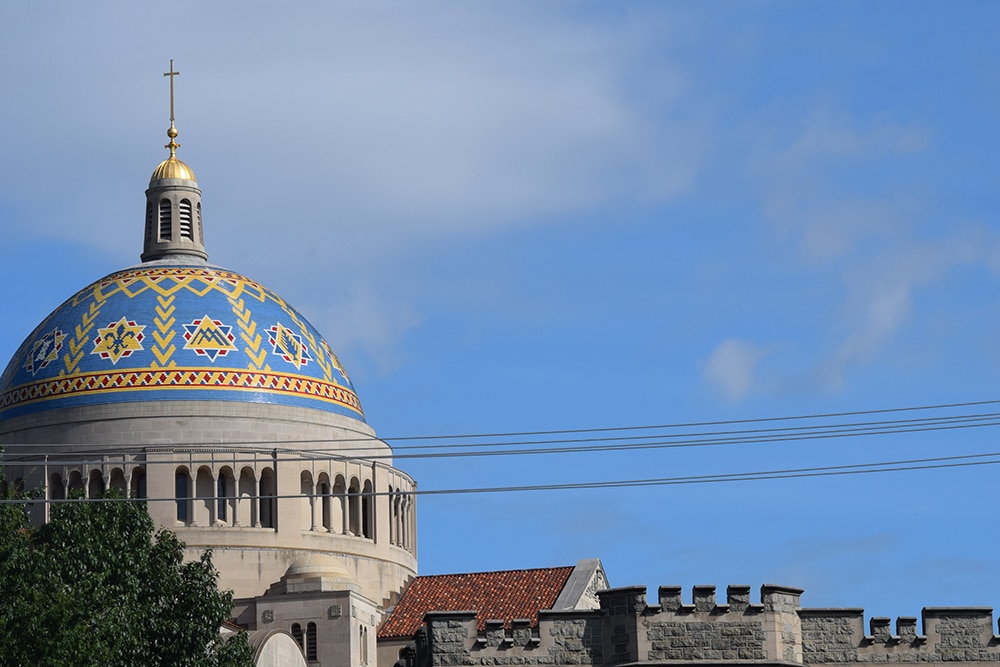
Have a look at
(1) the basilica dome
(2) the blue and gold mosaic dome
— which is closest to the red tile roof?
(1) the basilica dome

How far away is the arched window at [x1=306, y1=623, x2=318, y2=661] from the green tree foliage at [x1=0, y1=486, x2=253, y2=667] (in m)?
17.0

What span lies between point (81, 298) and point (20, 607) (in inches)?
1615

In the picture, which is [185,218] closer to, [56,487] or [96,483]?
[96,483]

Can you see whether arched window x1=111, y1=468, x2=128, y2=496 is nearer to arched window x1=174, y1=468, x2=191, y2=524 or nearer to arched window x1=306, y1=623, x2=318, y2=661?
arched window x1=174, y1=468, x2=191, y2=524

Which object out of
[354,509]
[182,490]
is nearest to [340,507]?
[354,509]

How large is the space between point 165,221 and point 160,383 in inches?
375

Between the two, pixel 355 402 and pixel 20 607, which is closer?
pixel 20 607

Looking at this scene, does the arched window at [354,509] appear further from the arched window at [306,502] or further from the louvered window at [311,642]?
the louvered window at [311,642]

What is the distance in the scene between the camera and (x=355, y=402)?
93.2 metres

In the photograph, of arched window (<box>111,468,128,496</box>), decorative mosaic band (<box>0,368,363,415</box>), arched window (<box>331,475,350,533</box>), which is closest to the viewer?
arched window (<box>111,468,128,496</box>)

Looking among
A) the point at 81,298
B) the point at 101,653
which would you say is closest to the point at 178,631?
the point at 101,653

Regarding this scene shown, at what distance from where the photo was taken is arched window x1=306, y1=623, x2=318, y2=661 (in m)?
82.0

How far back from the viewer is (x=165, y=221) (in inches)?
3757

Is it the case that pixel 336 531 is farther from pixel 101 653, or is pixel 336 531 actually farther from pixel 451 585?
pixel 101 653
